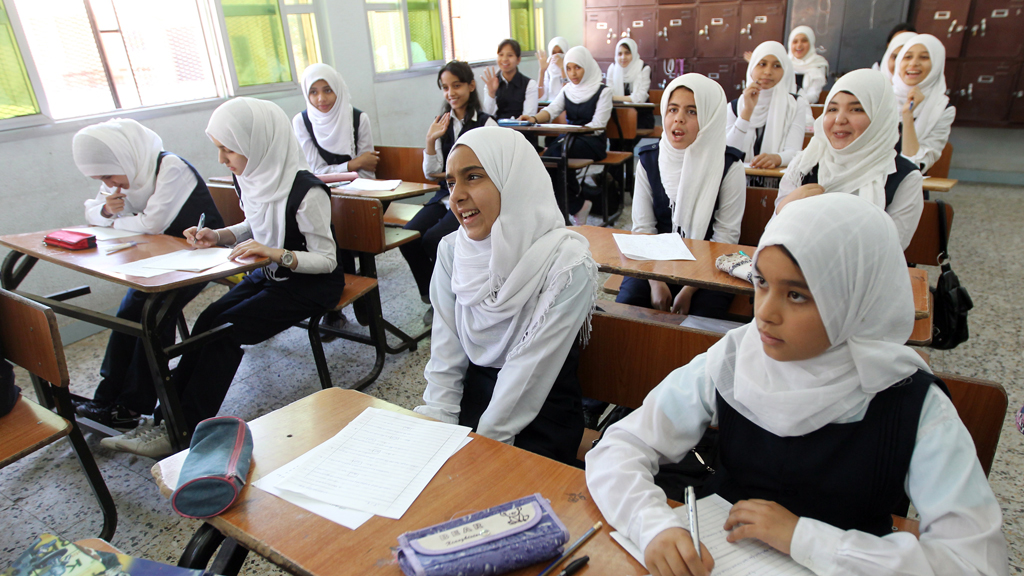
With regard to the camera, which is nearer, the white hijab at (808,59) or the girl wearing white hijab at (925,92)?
the girl wearing white hijab at (925,92)

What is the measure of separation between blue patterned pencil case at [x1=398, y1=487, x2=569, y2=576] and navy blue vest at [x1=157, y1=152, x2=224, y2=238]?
2142 mm

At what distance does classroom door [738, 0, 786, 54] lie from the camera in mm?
6141

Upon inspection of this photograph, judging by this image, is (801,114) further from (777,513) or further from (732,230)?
(777,513)

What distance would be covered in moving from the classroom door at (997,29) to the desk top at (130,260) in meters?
6.23

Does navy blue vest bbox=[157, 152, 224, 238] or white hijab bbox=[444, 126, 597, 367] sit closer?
white hijab bbox=[444, 126, 597, 367]

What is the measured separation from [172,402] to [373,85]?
3.46 meters

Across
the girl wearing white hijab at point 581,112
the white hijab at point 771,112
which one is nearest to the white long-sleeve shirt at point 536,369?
the white hijab at point 771,112

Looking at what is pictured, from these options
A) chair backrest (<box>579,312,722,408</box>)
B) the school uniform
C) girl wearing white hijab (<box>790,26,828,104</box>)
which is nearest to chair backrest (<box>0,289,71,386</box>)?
chair backrest (<box>579,312,722,408</box>)

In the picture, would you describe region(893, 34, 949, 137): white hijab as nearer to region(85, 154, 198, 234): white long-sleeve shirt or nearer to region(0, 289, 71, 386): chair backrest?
region(85, 154, 198, 234): white long-sleeve shirt

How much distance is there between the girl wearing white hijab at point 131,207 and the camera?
7.23 ft

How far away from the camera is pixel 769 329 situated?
0.84 meters

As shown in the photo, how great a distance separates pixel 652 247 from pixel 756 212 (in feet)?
2.20

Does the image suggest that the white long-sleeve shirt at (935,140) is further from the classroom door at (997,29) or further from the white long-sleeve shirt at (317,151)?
the white long-sleeve shirt at (317,151)

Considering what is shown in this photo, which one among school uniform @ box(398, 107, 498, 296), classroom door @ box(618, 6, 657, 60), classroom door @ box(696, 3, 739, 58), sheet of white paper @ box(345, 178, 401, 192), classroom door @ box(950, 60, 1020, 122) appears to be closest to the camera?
sheet of white paper @ box(345, 178, 401, 192)
